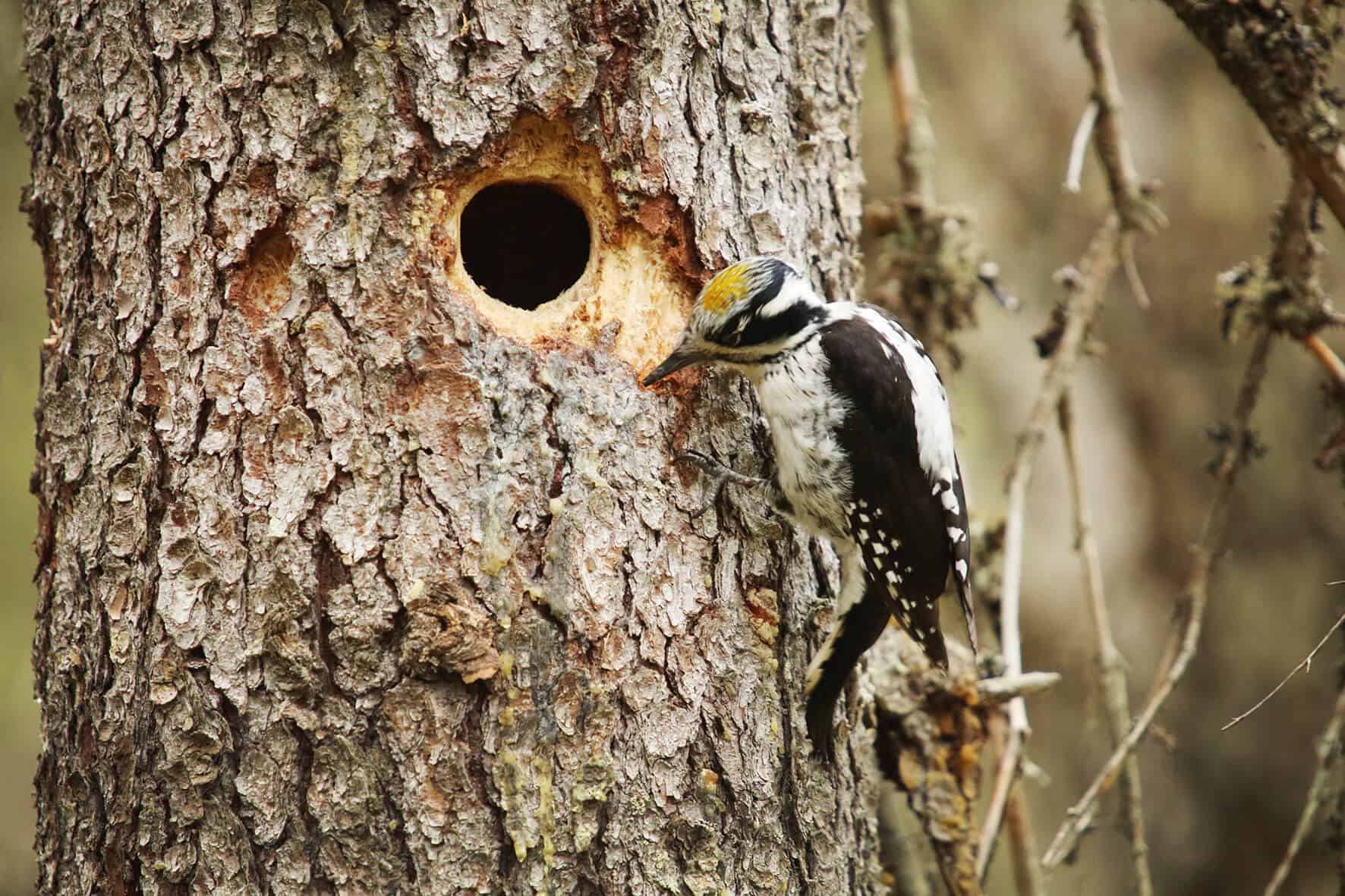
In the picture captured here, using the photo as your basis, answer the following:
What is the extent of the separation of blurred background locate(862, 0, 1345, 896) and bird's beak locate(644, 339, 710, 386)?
4.16m

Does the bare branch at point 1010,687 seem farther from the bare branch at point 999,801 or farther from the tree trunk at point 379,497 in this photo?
the tree trunk at point 379,497

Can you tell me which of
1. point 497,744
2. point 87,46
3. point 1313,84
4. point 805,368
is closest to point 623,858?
point 497,744

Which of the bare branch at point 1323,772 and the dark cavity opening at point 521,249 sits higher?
the dark cavity opening at point 521,249

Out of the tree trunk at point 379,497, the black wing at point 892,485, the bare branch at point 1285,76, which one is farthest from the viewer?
the bare branch at point 1285,76

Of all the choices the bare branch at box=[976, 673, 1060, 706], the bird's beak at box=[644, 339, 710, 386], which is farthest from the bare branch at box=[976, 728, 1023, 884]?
the bird's beak at box=[644, 339, 710, 386]

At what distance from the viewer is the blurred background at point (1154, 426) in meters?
6.63

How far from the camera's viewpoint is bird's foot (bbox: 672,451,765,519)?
2668 mm

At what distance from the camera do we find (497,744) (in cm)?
241

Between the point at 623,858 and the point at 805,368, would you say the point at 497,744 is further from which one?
the point at 805,368

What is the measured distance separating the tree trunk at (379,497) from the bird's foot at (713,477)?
0.04m

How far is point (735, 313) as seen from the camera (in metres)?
2.67

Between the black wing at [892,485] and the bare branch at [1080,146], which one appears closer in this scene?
the black wing at [892,485]

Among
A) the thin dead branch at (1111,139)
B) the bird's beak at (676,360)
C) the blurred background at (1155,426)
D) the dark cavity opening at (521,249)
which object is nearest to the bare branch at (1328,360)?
the thin dead branch at (1111,139)

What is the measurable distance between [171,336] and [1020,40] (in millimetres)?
6109
